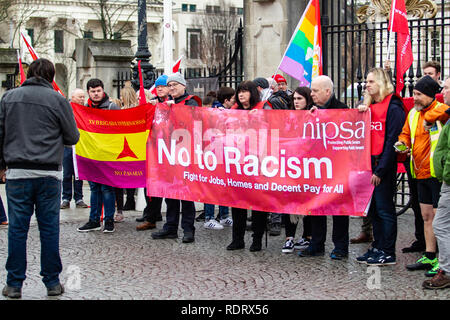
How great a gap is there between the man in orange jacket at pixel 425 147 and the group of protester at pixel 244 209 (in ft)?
0.03

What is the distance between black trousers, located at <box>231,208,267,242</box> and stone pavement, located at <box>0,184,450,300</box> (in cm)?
20

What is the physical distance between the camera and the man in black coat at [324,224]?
311 inches

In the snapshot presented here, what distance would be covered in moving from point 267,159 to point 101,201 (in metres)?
2.89

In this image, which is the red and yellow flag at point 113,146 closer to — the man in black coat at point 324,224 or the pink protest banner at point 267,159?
the pink protest banner at point 267,159

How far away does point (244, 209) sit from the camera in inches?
335

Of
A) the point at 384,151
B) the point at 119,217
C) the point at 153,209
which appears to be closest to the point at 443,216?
the point at 384,151

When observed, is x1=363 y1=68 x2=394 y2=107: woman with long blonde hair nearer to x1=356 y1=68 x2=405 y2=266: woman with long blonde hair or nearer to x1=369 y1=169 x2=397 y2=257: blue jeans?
x1=356 y1=68 x2=405 y2=266: woman with long blonde hair

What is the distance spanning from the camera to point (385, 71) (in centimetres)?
766

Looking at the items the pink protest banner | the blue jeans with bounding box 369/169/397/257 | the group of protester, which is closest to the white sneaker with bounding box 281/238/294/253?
the group of protester

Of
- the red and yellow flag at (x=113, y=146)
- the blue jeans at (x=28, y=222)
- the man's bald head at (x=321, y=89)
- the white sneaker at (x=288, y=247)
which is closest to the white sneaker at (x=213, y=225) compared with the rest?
the red and yellow flag at (x=113, y=146)

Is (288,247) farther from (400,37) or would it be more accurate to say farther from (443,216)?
(400,37)

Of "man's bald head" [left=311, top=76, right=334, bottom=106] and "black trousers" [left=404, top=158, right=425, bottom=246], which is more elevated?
"man's bald head" [left=311, top=76, right=334, bottom=106]

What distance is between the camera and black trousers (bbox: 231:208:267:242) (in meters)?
8.40
